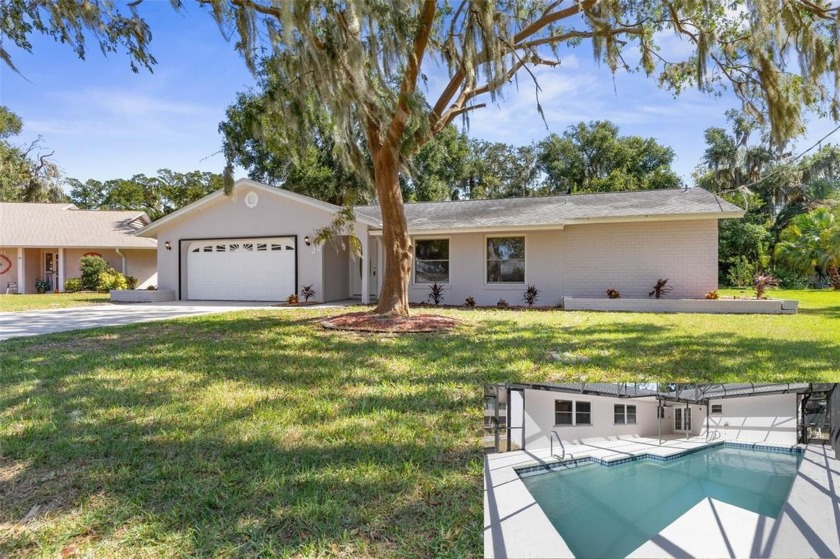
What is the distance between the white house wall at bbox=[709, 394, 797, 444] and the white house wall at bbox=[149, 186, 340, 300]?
1373cm

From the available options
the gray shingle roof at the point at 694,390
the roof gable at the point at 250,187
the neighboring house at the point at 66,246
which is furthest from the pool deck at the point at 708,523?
the neighboring house at the point at 66,246

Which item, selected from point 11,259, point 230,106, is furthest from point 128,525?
point 11,259

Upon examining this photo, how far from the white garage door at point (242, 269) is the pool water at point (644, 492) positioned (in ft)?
47.4

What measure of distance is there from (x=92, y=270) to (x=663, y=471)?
2300cm

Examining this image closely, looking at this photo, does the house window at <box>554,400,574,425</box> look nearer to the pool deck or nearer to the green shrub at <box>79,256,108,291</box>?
the pool deck

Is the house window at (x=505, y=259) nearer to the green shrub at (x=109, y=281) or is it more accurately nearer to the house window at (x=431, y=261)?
the house window at (x=431, y=261)

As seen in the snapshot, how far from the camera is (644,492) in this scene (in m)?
1.15

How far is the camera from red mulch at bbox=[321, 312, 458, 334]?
8383 millimetres

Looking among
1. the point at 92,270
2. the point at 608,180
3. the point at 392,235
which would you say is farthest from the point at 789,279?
the point at 92,270

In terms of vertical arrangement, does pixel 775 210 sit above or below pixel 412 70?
below

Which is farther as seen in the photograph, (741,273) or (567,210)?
(741,273)

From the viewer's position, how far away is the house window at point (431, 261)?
14.4 metres

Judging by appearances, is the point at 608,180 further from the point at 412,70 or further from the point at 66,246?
the point at 66,246

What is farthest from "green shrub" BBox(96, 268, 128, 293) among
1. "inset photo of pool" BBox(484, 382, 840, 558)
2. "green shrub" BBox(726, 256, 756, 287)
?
"green shrub" BBox(726, 256, 756, 287)
